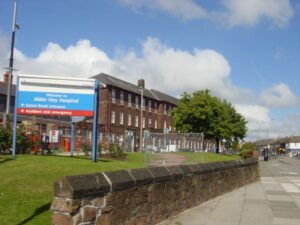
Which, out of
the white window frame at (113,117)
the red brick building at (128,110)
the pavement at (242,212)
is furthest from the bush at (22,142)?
the white window frame at (113,117)

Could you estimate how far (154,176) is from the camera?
833 cm

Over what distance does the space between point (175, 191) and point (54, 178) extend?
2.87 meters

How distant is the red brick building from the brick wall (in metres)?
44.9

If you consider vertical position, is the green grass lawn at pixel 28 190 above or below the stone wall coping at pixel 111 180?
below

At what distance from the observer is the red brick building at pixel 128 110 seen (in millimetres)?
64812

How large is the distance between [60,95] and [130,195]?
34.7ft

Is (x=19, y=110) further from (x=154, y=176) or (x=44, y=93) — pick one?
(x=154, y=176)

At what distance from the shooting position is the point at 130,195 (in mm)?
7301

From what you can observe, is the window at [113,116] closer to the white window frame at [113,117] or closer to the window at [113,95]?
the white window frame at [113,117]

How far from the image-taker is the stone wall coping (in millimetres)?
5715

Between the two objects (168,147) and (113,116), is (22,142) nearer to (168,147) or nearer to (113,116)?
(168,147)

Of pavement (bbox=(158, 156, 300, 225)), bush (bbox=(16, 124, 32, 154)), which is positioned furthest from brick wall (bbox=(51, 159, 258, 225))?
bush (bbox=(16, 124, 32, 154))

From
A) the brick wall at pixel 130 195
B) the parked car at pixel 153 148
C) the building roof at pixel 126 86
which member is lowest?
the brick wall at pixel 130 195

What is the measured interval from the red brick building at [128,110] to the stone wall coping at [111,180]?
46.2 metres
